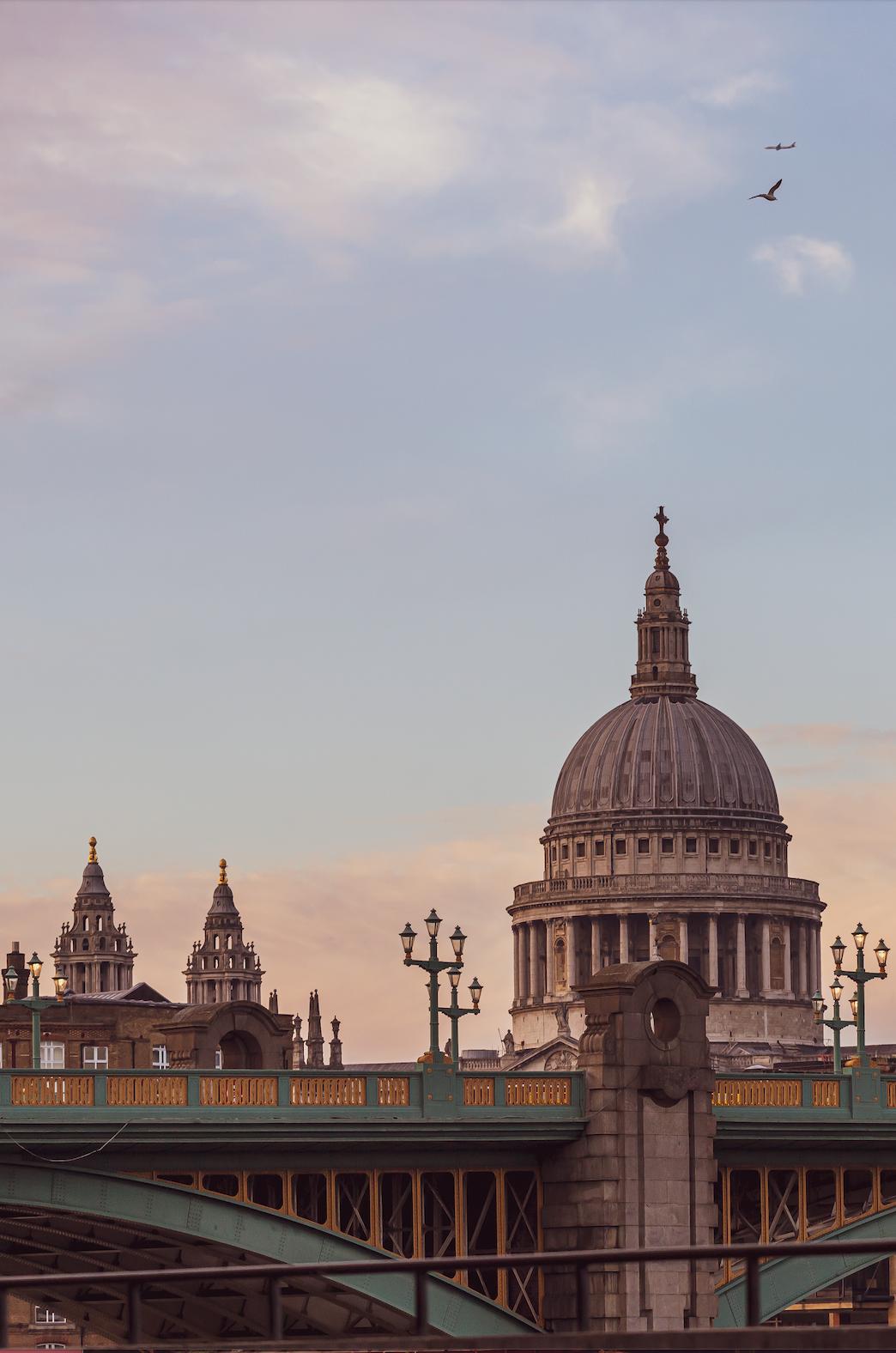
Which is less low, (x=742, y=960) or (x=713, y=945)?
(x=713, y=945)

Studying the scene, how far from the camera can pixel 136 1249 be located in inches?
2170

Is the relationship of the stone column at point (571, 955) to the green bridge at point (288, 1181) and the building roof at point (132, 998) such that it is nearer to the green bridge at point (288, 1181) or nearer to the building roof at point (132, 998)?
the building roof at point (132, 998)

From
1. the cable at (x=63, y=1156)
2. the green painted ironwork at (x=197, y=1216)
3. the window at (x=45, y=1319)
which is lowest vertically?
the window at (x=45, y=1319)

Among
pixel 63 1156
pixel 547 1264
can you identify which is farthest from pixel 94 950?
pixel 547 1264

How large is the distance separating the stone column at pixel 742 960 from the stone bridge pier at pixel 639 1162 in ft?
452

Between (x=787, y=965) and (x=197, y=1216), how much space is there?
494ft

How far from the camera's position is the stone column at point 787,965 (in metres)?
196

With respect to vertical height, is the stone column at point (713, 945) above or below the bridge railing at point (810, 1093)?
above

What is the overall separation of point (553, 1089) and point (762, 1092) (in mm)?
6558

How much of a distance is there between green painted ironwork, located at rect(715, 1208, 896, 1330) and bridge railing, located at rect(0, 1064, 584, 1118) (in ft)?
20.5

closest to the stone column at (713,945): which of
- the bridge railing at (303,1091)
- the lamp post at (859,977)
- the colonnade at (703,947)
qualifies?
the colonnade at (703,947)

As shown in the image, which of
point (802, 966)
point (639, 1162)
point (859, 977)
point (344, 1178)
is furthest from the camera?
point (802, 966)

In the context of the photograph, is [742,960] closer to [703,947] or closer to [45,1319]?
[703,947]

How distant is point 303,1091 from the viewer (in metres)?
53.7
